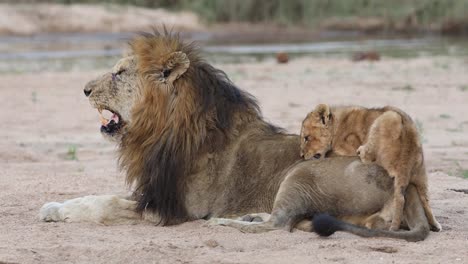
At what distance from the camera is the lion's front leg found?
6.19m

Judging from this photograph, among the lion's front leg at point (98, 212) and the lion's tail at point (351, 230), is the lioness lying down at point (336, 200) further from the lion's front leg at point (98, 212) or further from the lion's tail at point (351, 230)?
the lion's front leg at point (98, 212)

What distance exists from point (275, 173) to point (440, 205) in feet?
4.77

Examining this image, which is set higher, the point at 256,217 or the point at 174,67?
the point at 174,67

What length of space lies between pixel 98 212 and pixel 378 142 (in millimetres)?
1799

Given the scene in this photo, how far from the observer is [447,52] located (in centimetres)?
2691

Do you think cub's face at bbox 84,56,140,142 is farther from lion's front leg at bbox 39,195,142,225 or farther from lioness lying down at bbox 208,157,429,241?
lioness lying down at bbox 208,157,429,241

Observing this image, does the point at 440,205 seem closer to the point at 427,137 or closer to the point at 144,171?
the point at 144,171

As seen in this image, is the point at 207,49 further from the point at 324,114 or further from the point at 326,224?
the point at 326,224

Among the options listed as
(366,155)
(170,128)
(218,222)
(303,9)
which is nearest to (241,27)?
(303,9)

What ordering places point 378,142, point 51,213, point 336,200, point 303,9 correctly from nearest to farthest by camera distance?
1. point 378,142
2. point 336,200
3. point 51,213
4. point 303,9

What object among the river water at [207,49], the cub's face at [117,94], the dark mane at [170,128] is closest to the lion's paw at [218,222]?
the dark mane at [170,128]

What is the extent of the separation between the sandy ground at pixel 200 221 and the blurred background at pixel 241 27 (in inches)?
278

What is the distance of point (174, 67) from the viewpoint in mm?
6129

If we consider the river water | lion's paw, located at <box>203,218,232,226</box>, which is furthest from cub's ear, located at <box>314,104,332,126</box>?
the river water
